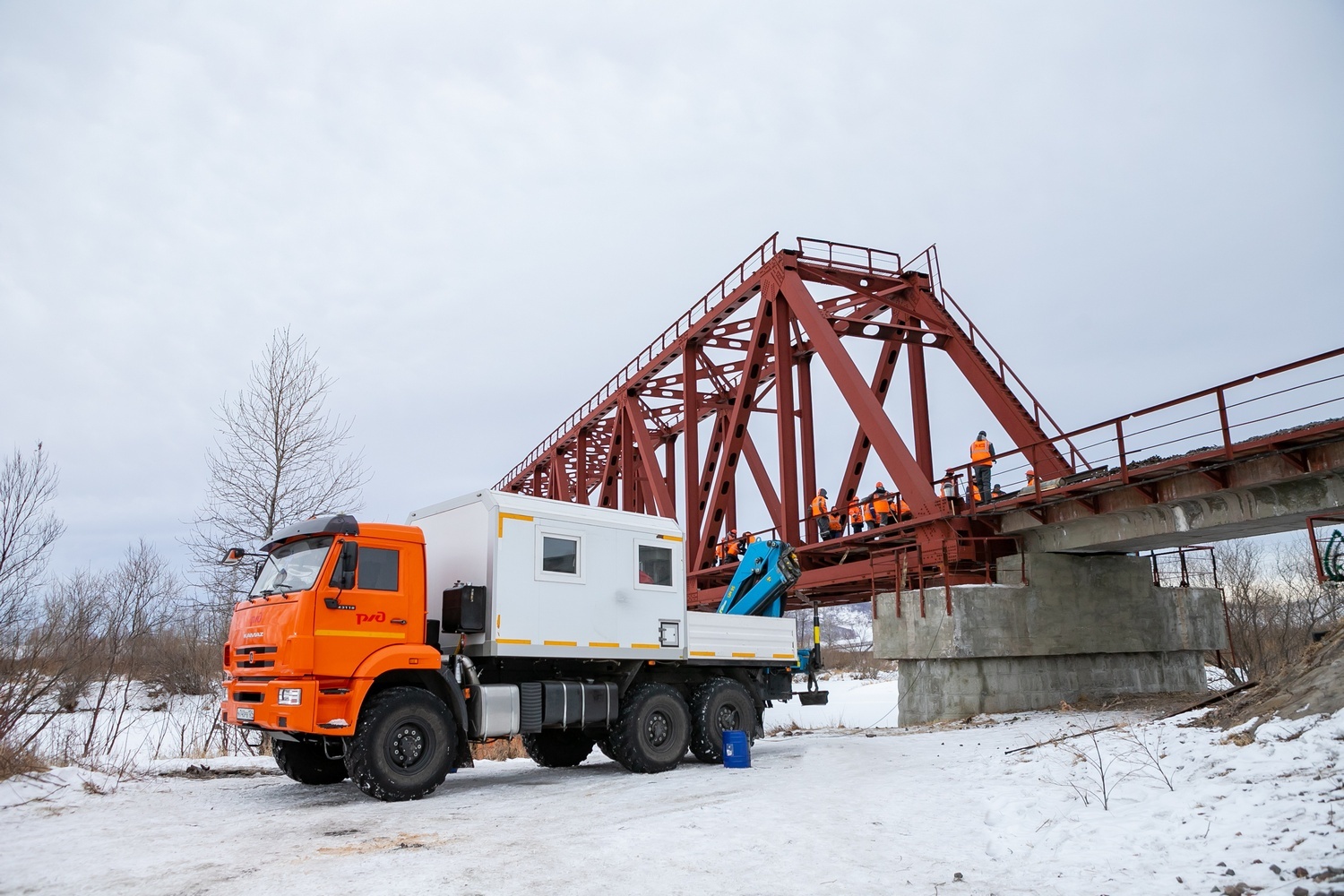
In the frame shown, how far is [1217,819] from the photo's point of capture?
5.65m

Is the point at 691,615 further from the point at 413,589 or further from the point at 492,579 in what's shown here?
the point at 413,589

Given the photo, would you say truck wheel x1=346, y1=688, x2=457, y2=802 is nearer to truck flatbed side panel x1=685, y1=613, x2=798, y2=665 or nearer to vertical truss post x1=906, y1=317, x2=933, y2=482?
truck flatbed side panel x1=685, y1=613, x2=798, y2=665

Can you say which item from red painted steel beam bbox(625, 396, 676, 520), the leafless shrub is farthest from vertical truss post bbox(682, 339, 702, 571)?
the leafless shrub

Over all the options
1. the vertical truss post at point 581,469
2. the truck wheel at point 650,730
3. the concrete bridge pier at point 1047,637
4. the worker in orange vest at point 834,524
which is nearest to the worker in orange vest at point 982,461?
the concrete bridge pier at point 1047,637

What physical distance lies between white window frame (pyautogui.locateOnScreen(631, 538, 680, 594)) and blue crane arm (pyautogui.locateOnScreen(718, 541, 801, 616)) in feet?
8.13

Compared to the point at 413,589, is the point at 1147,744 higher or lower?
lower

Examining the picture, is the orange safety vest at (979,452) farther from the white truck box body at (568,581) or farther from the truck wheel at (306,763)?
the truck wheel at (306,763)

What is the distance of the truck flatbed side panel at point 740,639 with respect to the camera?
1288 centimetres

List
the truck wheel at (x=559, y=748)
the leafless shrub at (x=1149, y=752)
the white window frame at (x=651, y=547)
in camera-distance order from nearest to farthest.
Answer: the leafless shrub at (x=1149, y=752) → the white window frame at (x=651, y=547) → the truck wheel at (x=559, y=748)

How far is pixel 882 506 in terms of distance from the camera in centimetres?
1947

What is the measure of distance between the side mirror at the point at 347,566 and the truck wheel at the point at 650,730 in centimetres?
417

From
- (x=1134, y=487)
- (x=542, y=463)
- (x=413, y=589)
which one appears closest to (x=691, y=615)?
(x=413, y=589)

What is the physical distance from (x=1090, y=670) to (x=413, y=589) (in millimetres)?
13745

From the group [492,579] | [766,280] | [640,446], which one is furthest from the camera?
[640,446]
